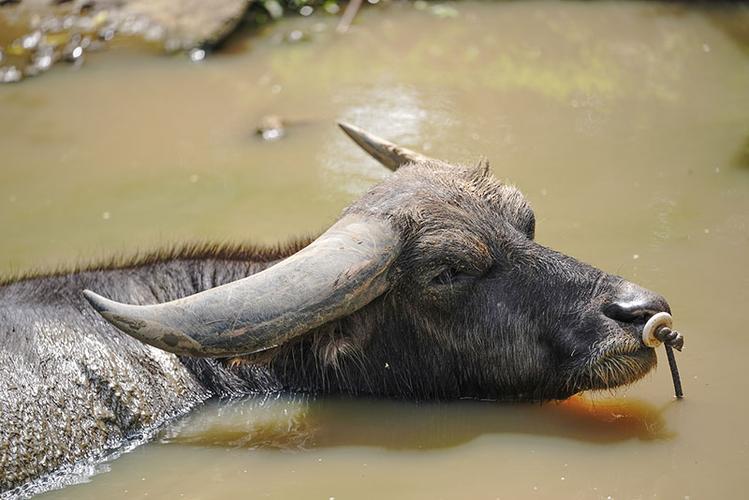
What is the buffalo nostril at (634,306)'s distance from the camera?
4.93 meters

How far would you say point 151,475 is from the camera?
4.82 m

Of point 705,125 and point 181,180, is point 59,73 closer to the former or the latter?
point 181,180

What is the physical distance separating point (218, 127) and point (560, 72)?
110 inches

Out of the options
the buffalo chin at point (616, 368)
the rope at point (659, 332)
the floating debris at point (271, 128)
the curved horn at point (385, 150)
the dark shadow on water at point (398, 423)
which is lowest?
the floating debris at point (271, 128)

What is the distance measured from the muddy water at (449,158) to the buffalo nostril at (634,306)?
0.45 metres

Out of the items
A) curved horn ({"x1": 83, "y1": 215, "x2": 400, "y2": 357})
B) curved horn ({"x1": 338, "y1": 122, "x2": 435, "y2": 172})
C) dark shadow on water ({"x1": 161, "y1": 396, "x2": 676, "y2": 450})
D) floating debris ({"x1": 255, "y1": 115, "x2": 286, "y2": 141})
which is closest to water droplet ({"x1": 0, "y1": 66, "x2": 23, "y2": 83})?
floating debris ({"x1": 255, "y1": 115, "x2": 286, "y2": 141})

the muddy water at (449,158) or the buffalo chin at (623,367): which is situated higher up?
the buffalo chin at (623,367)

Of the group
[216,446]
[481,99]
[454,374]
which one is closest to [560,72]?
[481,99]

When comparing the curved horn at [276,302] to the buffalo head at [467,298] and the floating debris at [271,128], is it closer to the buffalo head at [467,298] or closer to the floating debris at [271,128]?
the buffalo head at [467,298]

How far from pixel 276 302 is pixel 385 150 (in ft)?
5.93

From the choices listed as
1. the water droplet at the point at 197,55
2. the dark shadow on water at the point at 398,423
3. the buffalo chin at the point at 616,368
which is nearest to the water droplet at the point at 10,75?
the water droplet at the point at 197,55

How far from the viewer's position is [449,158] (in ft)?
26.1

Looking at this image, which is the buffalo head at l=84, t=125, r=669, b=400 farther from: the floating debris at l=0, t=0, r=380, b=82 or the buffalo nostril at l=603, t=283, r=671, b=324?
the floating debris at l=0, t=0, r=380, b=82

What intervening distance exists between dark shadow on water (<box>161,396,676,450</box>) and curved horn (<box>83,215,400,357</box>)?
2.01 ft
